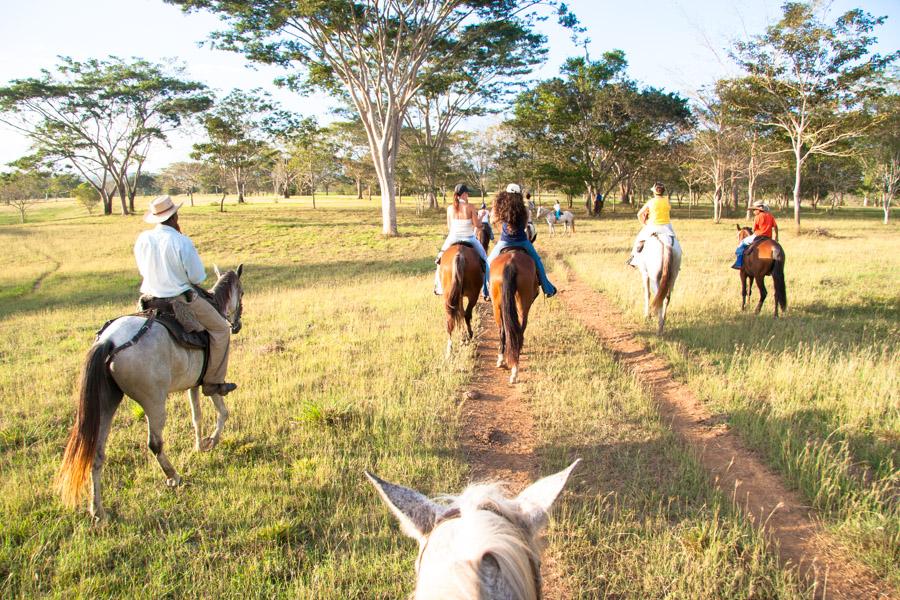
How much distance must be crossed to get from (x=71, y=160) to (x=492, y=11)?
42.1m

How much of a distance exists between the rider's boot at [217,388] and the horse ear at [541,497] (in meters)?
3.99

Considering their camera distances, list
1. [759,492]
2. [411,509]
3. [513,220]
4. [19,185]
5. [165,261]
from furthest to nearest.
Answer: [19,185]
[513,220]
[165,261]
[759,492]
[411,509]

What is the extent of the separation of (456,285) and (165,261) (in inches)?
150

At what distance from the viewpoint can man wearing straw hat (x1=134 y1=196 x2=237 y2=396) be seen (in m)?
4.20

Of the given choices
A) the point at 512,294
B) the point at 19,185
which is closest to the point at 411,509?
the point at 512,294

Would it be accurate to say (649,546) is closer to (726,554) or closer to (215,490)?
(726,554)

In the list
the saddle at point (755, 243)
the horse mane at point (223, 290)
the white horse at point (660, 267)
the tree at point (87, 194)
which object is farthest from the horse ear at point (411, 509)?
the tree at point (87, 194)

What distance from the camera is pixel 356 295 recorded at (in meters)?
11.9

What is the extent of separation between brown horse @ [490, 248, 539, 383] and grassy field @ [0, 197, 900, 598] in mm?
460

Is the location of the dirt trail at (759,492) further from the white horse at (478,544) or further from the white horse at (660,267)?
the white horse at (478,544)

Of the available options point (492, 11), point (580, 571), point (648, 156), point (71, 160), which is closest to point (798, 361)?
point (580, 571)

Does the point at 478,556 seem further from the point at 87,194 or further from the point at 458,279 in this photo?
the point at 87,194

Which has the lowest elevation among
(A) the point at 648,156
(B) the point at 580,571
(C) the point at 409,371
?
(B) the point at 580,571

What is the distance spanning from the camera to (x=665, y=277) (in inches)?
304
